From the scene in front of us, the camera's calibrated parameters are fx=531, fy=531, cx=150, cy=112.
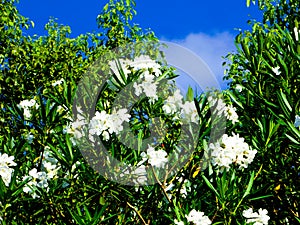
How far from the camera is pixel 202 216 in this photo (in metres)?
2.90

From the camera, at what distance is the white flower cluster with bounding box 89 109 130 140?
121 inches

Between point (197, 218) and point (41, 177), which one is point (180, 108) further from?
point (41, 177)

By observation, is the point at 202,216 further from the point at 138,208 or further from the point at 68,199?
the point at 68,199

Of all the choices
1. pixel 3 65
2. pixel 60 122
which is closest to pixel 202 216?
pixel 60 122

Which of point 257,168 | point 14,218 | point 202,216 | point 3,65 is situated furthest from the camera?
point 3,65

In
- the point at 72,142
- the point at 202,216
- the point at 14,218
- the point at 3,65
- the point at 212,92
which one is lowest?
the point at 202,216

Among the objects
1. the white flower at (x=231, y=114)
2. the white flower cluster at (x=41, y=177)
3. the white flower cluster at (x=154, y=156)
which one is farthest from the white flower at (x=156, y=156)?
the white flower cluster at (x=41, y=177)

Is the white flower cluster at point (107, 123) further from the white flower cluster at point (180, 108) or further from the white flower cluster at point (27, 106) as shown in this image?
the white flower cluster at point (27, 106)

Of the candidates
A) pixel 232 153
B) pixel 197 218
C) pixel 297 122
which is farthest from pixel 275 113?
pixel 197 218

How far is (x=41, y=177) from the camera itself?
3279 mm

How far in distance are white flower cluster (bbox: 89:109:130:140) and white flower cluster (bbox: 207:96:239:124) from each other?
0.53 meters

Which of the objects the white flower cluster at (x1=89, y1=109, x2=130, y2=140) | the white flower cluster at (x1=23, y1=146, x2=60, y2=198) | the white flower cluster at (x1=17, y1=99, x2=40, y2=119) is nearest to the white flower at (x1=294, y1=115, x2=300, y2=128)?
the white flower cluster at (x1=89, y1=109, x2=130, y2=140)

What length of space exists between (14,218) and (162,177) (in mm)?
985

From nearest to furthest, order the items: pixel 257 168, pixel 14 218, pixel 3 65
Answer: pixel 257 168
pixel 14 218
pixel 3 65
